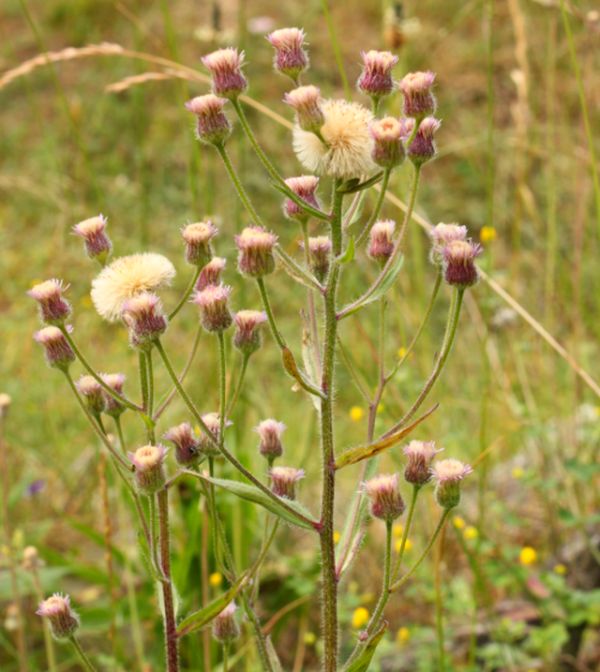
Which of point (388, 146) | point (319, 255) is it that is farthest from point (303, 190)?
point (388, 146)

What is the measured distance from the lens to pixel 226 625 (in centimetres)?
139

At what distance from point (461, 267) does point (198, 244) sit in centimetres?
30

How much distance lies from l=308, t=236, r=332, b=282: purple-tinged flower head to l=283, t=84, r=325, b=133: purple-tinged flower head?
219mm

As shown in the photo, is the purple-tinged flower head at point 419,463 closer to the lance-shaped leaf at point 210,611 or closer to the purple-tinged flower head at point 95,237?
the lance-shaped leaf at point 210,611

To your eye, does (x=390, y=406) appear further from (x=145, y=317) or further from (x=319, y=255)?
(x=145, y=317)

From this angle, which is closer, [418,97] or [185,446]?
[418,97]

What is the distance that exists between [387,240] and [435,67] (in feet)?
16.8

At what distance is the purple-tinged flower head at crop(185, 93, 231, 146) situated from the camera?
124cm

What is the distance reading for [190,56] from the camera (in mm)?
6445

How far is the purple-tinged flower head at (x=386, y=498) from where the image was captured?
1.24 metres

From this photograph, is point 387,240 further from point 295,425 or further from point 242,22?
point 295,425

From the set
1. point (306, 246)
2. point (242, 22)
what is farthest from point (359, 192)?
point (242, 22)

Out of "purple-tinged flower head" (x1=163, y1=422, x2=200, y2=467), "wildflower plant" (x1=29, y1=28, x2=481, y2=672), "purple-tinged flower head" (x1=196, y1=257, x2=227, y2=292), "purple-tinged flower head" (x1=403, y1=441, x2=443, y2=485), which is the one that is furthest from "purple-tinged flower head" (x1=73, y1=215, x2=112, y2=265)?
"purple-tinged flower head" (x1=403, y1=441, x2=443, y2=485)

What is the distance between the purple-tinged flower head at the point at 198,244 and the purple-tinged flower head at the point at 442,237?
0.84 ft
